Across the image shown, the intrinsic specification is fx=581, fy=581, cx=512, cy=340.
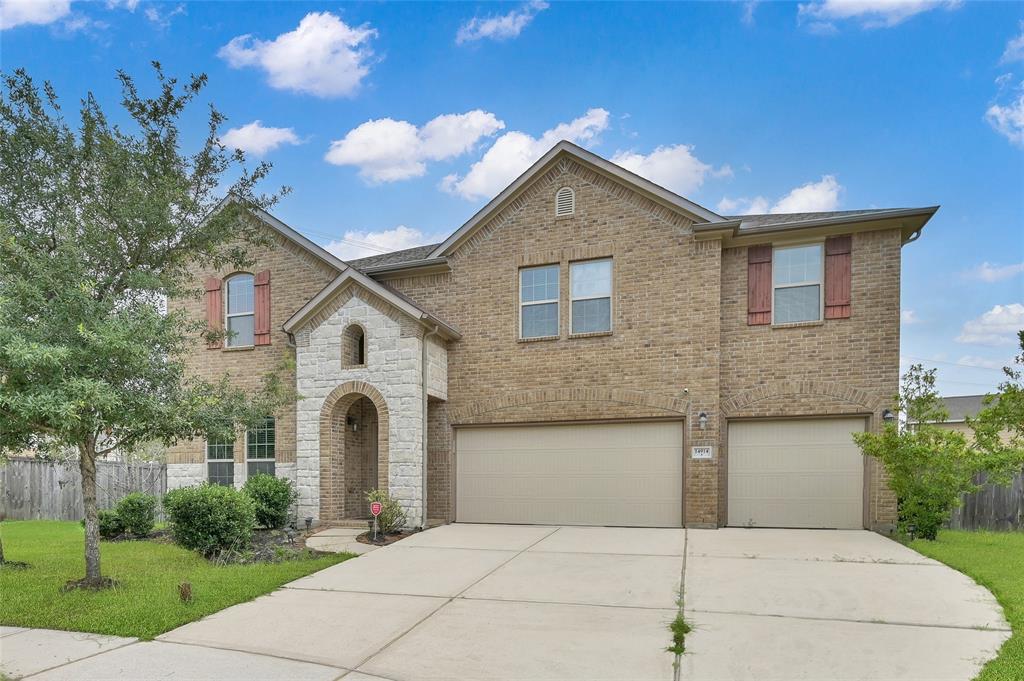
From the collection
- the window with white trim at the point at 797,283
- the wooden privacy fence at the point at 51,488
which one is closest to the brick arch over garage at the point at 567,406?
the window with white trim at the point at 797,283

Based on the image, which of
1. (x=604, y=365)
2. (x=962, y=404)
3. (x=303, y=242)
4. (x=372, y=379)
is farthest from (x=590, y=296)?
(x=962, y=404)

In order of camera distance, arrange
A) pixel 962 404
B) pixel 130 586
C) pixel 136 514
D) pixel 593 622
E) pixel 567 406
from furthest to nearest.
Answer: pixel 962 404, pixel 567 406, pixel 136 514, pixel 130 586, pixel 593 622

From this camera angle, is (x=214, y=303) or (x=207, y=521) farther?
(x=214, y=303)

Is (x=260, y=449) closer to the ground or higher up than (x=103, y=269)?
closer to the ground

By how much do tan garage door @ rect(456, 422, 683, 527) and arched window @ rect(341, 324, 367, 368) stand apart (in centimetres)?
282

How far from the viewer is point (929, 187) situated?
1305 centimetres

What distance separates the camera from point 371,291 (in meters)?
12.4

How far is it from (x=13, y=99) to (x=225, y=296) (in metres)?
7.21

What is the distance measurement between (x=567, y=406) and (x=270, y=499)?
6393 millimetres

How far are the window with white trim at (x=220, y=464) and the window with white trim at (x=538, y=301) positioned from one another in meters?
7.91

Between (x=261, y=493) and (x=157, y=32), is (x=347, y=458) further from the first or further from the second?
(x=157, y=32)

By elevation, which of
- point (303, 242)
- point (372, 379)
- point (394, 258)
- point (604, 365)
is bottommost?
point (372, 379)

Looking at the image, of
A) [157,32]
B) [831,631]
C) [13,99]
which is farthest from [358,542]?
[157,32]

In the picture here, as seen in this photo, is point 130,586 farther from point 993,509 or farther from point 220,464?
point 993,509
